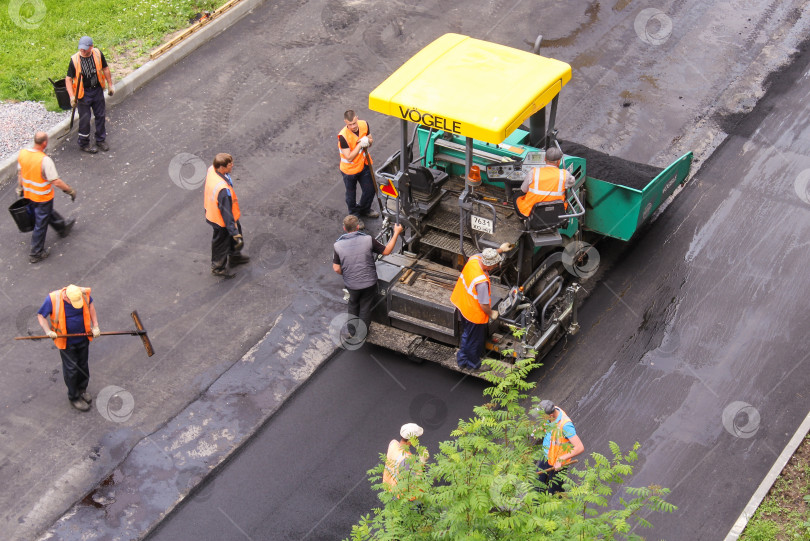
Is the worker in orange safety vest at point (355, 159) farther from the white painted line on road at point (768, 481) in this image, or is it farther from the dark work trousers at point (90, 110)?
the white painted line on road at point (768, 481)

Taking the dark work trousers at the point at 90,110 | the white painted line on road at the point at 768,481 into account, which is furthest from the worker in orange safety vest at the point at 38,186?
the white painted line on road at the point at 768,481

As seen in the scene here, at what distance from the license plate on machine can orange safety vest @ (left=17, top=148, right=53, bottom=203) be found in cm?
473

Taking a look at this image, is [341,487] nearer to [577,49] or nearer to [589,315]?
[589,315]

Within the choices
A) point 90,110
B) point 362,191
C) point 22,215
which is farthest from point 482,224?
point 90,110

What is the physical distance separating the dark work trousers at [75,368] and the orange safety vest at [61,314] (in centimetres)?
9

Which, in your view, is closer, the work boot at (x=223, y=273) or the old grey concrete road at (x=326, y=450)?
the old grey concrete road at (x=326, y=450)

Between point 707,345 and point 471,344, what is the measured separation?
2451 millimetres

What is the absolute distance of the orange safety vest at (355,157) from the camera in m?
10.5

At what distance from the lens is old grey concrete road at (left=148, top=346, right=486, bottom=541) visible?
312 inches

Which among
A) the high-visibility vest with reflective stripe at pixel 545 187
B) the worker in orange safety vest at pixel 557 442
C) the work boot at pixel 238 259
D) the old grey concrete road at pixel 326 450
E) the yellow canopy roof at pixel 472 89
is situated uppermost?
the yellow canopy roof at pixel 472 89

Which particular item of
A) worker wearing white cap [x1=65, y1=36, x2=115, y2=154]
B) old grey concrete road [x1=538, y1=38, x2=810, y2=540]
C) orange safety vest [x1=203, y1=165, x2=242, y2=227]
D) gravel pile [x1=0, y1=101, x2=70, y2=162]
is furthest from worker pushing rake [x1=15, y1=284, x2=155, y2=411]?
gravel pile [x1=0, y1=101, x2=70, y2=162]

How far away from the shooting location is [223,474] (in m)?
8.34

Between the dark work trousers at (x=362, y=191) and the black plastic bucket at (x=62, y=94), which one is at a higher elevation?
the dark work trousers at (x=362, y=191)

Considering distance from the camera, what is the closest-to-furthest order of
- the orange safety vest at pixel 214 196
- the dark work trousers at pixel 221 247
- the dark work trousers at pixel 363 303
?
the dark work trousers at pixel 363 303
the orange safety vest at pixel 214 196
the dark work trousers at pixel 221 247
